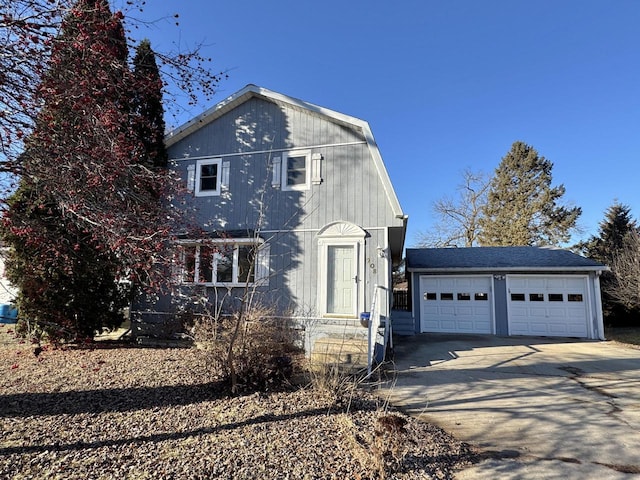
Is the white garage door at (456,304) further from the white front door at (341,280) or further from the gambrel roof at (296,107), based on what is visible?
the gambrel roof at (296,107)

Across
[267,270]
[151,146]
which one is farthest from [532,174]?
[151,146]

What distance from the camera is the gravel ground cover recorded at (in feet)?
10.3

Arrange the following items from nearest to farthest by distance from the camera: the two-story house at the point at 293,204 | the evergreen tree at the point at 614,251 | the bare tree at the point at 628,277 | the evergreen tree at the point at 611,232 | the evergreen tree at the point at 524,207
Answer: the two-story house at the point at 293,204 < the bare tree at the point at 628,277 < the evergreen tree at the point at 614,251 < the evergreen tree at the point at 611,232 < the evergreen tree at the point at 524,207

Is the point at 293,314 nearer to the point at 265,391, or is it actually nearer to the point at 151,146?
the point at 265,391

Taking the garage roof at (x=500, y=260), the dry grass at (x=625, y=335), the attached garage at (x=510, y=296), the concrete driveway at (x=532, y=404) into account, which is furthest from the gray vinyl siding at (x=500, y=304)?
the dry grass at (x=625, y=335)

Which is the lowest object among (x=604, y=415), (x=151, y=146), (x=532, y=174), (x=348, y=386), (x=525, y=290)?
(x=604, y=415)

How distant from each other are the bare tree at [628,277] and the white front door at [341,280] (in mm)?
12941

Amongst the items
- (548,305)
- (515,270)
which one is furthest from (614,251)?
(515,270)

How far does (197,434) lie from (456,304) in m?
11.5

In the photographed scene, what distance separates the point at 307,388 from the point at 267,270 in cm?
502

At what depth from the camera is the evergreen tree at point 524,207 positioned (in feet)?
87.7

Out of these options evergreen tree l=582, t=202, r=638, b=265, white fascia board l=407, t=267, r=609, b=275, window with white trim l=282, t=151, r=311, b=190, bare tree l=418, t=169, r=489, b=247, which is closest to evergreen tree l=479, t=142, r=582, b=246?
bare tree l=418, t=169, r=489, b=247

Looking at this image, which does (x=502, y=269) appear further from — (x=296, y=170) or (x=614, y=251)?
(x=614, y=251)

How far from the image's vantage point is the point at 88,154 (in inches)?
187
